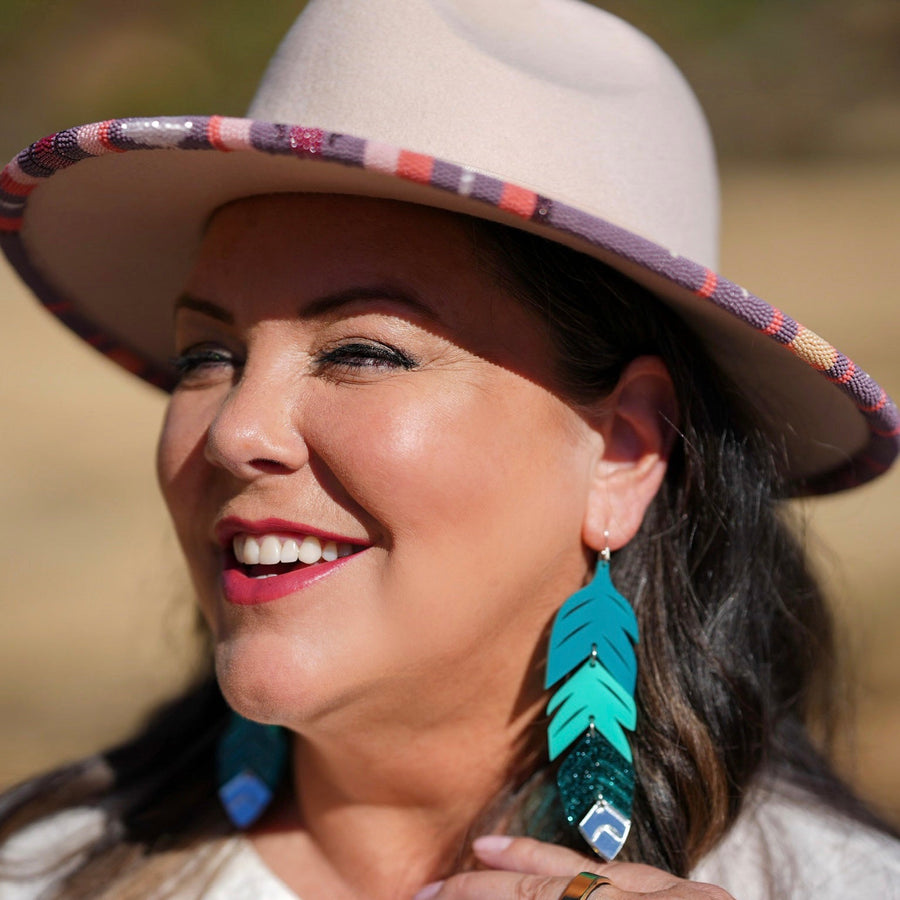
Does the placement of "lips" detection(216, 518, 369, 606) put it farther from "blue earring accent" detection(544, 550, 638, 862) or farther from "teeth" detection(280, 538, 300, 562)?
"blue earring accent" detection(544, 550, 638, 862)

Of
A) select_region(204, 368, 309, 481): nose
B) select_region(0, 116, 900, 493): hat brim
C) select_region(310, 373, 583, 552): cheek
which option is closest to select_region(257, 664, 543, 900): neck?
select_region(310, 373, 583, 552): cheek

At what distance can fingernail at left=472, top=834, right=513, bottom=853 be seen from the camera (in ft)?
6.68

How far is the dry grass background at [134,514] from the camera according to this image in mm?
5031

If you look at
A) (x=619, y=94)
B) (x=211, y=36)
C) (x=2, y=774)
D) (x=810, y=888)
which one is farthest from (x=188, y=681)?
(x=211, y=36)

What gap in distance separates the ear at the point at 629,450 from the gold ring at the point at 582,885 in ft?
1.95

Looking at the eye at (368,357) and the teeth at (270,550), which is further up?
the eye at (368,357)

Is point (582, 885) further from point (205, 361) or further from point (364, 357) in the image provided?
point (205, 361)

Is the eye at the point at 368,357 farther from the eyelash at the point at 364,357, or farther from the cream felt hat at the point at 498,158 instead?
the cream felt hat at the point at 498,158

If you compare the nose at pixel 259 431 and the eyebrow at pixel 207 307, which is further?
the eyebrow at pixel 207 307

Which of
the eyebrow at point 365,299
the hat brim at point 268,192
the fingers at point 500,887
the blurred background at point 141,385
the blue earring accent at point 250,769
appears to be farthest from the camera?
the blurred background at point 141,385

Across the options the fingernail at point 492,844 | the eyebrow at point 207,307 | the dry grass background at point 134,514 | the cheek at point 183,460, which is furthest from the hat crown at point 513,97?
the dry grass background at point 134,514

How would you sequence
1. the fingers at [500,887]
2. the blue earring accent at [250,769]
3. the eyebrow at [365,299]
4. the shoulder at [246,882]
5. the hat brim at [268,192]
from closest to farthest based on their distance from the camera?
the hat brim at [268,192] → the fingers at [500,887] → the eyebrow at [365,299] → the shoulder at [246,882] → the blue earring accent at [250,769]

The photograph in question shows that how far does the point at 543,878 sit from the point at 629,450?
80cm

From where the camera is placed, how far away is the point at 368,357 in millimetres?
1974
